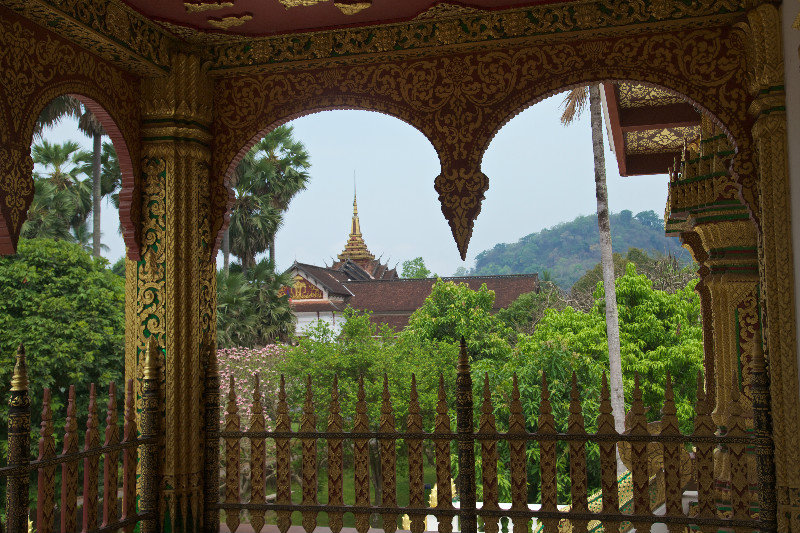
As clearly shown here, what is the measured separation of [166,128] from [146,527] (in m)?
1.96

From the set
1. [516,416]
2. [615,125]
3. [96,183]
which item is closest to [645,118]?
[615,125]

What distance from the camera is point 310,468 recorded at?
12.4 feet

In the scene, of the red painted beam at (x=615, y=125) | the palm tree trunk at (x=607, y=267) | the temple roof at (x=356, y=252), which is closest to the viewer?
the red painted beam at (x=615, y=125)

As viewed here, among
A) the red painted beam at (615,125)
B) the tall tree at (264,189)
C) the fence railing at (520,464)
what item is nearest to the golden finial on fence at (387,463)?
the fence railing at (520,464)

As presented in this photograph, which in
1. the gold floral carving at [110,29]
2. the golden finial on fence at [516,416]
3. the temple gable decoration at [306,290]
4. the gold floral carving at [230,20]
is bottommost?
the golden finial on fence at [516,416]

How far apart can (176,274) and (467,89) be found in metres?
1.74

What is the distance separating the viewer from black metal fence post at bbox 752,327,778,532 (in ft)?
10.5

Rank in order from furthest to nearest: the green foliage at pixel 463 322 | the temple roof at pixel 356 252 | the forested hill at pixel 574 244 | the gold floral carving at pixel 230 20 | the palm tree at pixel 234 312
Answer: the forested hill at pixel 574 244 < the temple roof at pixel 356 252 < the green foliage at pixel 463 322 < the palm tree at pixel 234 312 < the gold floral carving at pixel 230 20

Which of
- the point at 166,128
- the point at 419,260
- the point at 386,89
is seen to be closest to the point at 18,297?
the point at 166,128

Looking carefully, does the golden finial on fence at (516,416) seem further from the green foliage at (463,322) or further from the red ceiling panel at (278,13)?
the green foliage at (463,322)

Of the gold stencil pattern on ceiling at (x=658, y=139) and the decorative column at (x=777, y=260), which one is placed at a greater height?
the gold stencil pattern on ceiling at (x=658, y=139)

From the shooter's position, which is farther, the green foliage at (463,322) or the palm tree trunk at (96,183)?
the green foliage at (463,322)

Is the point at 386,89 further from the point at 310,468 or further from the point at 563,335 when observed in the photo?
the point at 563,335

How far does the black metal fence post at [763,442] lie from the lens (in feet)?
10.5
